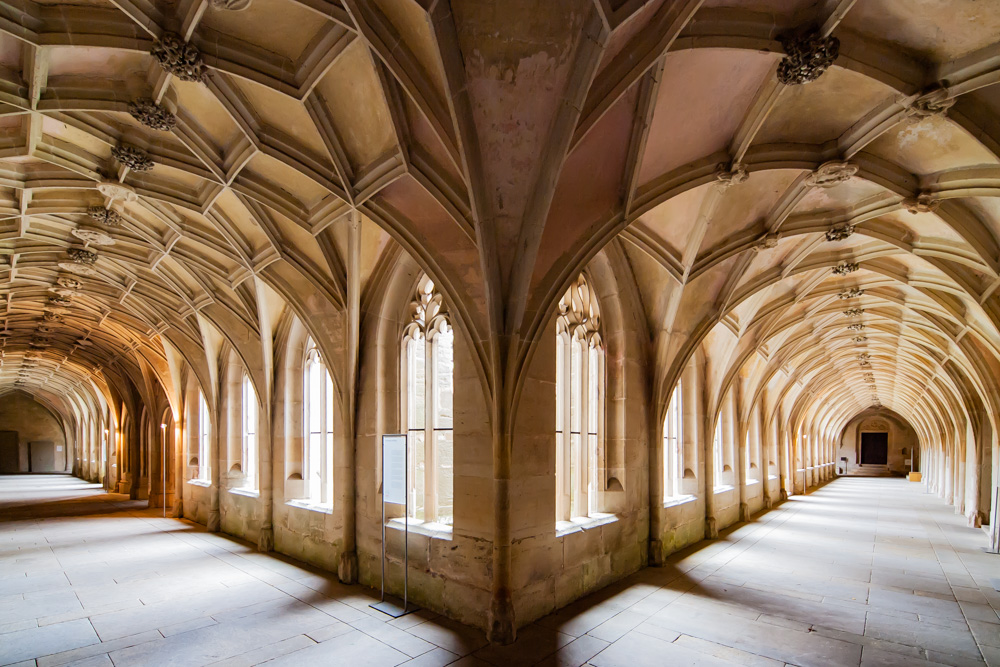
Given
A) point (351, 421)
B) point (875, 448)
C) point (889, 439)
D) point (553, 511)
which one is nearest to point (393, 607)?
point (553, 511)

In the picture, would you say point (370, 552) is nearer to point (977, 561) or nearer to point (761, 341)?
point (761, 341)

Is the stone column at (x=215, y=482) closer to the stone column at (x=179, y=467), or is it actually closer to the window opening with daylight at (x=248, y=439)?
the window opening with daylight at (x=248, y=439)

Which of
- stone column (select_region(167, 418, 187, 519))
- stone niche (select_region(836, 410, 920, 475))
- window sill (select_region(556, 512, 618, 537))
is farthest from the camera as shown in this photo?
stone niche (select_region(836, 410, 920, 475))

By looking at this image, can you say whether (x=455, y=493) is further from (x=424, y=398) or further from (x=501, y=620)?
(x=424, y=398)

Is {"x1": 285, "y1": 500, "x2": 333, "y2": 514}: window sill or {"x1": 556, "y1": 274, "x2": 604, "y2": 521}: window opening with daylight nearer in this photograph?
{"x1": 556, "y1": 274, "x2": 604, "y2": 521}: window opening with daylight

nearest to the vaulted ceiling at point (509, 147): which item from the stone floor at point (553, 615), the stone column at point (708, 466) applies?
the stone floor at point (553, 615)

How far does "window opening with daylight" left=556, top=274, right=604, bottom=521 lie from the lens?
23.4 ft

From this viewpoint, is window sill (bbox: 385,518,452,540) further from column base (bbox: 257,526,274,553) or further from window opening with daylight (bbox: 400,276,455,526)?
column base (bbox: 257,526,274,553)

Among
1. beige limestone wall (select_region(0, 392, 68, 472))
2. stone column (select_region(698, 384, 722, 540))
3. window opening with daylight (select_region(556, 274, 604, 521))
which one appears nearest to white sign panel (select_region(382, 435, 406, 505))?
window opening with daylight (select_region(556, 274, 604, 521))

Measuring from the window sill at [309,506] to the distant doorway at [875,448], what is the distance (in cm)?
4211

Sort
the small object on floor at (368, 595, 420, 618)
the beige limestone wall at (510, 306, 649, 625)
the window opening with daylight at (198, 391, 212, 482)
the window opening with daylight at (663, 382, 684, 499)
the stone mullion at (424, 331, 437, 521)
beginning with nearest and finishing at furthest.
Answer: the beige limestone wall at (510, 306, 649, 625) → the small object on floor at (368, 595, 420, 618) → the stone mullion at (424, 331, 437, 521) → the window opening with daylight at (663, 382, 684, 499) → the window opening with daylight at (198, 391, 212, 482)

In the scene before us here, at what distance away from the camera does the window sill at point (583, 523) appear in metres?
6.40

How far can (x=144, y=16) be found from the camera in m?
3.98

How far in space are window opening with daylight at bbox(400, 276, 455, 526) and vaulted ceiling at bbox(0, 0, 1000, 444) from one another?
3.03ft
